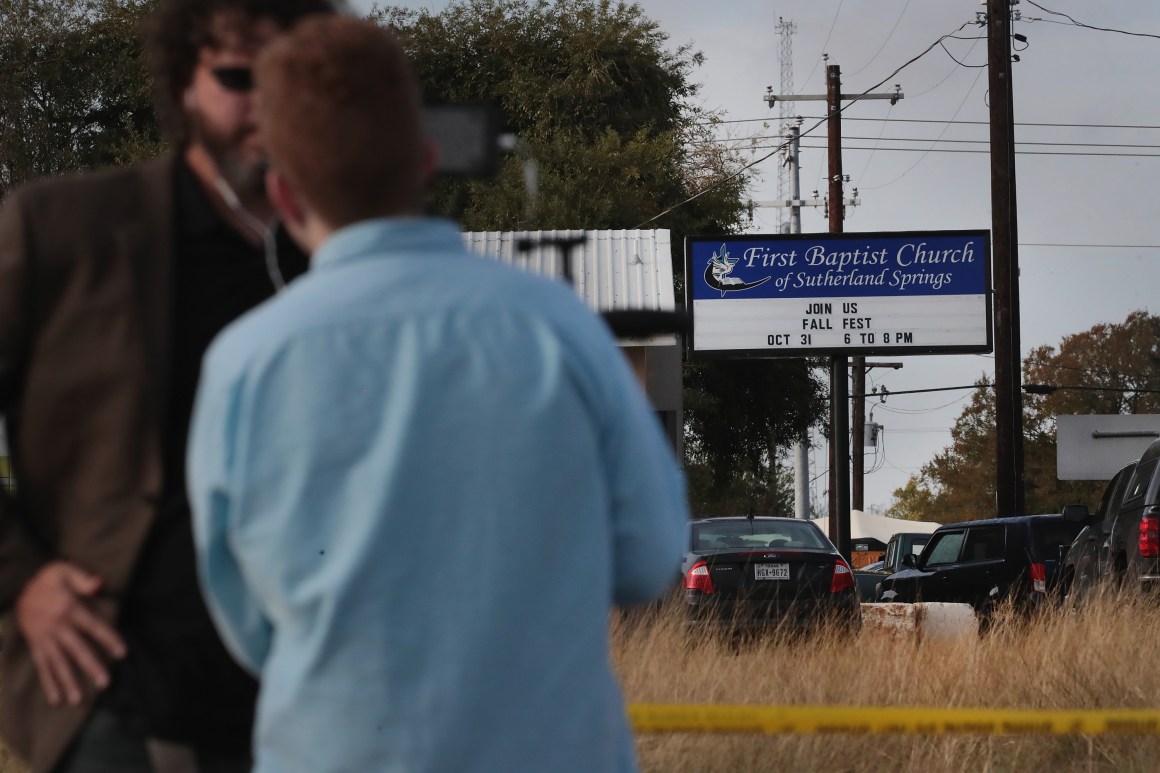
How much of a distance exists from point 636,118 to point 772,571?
66.6 feet

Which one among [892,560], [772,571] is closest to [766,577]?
[772,571]

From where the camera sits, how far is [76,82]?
30969 mm

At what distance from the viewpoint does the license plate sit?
508 inches

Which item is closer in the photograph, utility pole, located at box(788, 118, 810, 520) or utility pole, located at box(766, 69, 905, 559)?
utility pole, located at box(766, 69, 905, 559)

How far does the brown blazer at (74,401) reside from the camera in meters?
2.00

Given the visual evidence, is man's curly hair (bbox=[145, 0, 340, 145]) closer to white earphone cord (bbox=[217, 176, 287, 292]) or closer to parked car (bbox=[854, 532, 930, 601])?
white earphone cord (bbox=[217, 176, 287, 292])

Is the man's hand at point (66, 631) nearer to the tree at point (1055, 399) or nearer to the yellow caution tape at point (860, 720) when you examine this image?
the yellow caution tape at point (860, 720)

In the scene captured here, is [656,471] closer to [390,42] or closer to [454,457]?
[454,457]

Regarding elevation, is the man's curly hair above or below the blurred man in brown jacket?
above

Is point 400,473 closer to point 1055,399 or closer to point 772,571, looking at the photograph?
point 772,571

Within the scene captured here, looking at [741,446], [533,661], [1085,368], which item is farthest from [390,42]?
[1085,368]

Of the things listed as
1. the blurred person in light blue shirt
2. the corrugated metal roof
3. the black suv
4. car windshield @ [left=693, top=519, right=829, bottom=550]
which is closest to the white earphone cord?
the blurred person in light blue shirt

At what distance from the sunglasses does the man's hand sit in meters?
0.72

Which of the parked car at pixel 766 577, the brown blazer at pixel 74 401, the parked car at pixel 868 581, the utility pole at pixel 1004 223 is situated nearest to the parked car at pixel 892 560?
the parked car at pixel 868 581
